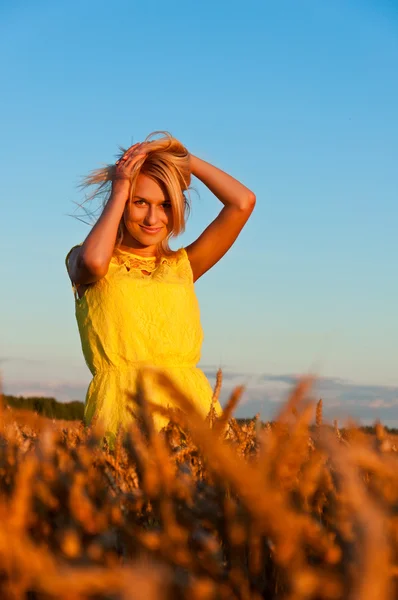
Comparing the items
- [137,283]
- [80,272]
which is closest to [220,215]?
[137,283]

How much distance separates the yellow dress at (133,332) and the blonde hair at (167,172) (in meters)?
0.37

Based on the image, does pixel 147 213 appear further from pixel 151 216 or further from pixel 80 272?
pixel 80 272

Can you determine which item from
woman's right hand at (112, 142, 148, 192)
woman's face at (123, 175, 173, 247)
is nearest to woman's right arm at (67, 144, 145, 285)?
woman's right hand at (112, 142, 148, 192)

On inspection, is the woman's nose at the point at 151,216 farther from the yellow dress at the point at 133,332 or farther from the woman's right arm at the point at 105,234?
the yellow dress at the point at 133,332

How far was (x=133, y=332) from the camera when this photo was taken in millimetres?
4570

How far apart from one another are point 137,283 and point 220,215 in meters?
1.04

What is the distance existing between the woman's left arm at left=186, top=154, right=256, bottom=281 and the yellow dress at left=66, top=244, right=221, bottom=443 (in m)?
0.55

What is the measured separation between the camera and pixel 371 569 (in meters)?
0.46

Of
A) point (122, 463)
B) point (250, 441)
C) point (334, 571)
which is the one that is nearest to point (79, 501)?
point (334, 571)

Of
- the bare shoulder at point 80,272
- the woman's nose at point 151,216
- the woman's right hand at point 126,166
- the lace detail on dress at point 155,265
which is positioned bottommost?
the bare shoulder at point 80,272

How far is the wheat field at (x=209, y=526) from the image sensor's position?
50 cm

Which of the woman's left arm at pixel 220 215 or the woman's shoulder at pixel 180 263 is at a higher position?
the woman's left arm at pixel 220 215

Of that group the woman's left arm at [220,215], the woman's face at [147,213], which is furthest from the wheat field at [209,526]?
the woman's left arm at [220,215]

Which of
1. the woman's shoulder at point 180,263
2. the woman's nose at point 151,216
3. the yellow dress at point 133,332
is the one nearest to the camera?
the yellow dress at point 133,332
